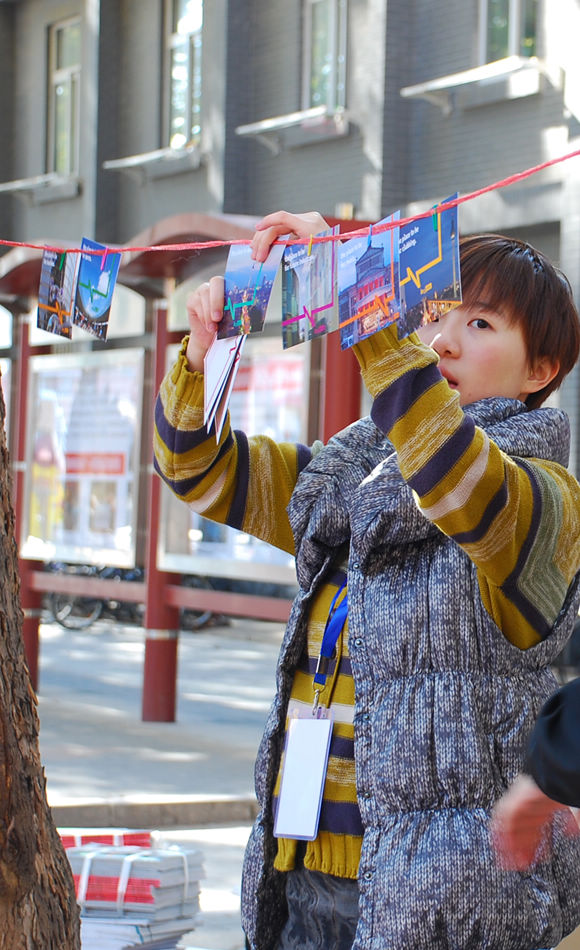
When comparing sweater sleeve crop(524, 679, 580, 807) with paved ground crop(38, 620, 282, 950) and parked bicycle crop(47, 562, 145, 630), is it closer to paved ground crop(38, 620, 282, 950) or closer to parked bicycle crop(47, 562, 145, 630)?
paved ground crop(38, 620, 282, 950)

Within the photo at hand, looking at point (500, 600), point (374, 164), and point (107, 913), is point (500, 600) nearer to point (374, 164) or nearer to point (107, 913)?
point (107, 913)

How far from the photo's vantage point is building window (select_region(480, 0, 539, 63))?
41.4 ft

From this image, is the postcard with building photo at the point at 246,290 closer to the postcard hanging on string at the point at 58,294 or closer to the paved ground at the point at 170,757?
the postcard hanging on string at the point at 58,294

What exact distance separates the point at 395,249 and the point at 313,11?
1379 centimetres

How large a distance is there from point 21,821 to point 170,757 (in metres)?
5.54

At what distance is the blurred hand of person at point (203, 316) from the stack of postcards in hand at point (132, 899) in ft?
5.51

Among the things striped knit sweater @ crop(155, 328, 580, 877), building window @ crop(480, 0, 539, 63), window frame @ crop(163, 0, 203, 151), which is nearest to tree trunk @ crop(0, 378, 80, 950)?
striped knit sweater @ crop(155, 328, 580, 877)

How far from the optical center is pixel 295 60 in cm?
1509

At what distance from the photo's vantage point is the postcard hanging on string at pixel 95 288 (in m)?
2.71

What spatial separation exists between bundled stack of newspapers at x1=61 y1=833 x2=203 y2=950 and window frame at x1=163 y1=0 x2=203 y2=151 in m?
13.2

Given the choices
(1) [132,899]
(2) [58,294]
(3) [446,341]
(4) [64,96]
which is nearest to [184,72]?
(4) [64,96]

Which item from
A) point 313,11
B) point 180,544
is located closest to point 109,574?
point 313,11

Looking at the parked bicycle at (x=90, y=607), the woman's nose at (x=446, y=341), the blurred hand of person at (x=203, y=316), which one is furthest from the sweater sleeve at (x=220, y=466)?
the parked bicycle at (x=90, y=607)

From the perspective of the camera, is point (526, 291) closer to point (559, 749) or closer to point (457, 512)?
point (457, 512)
